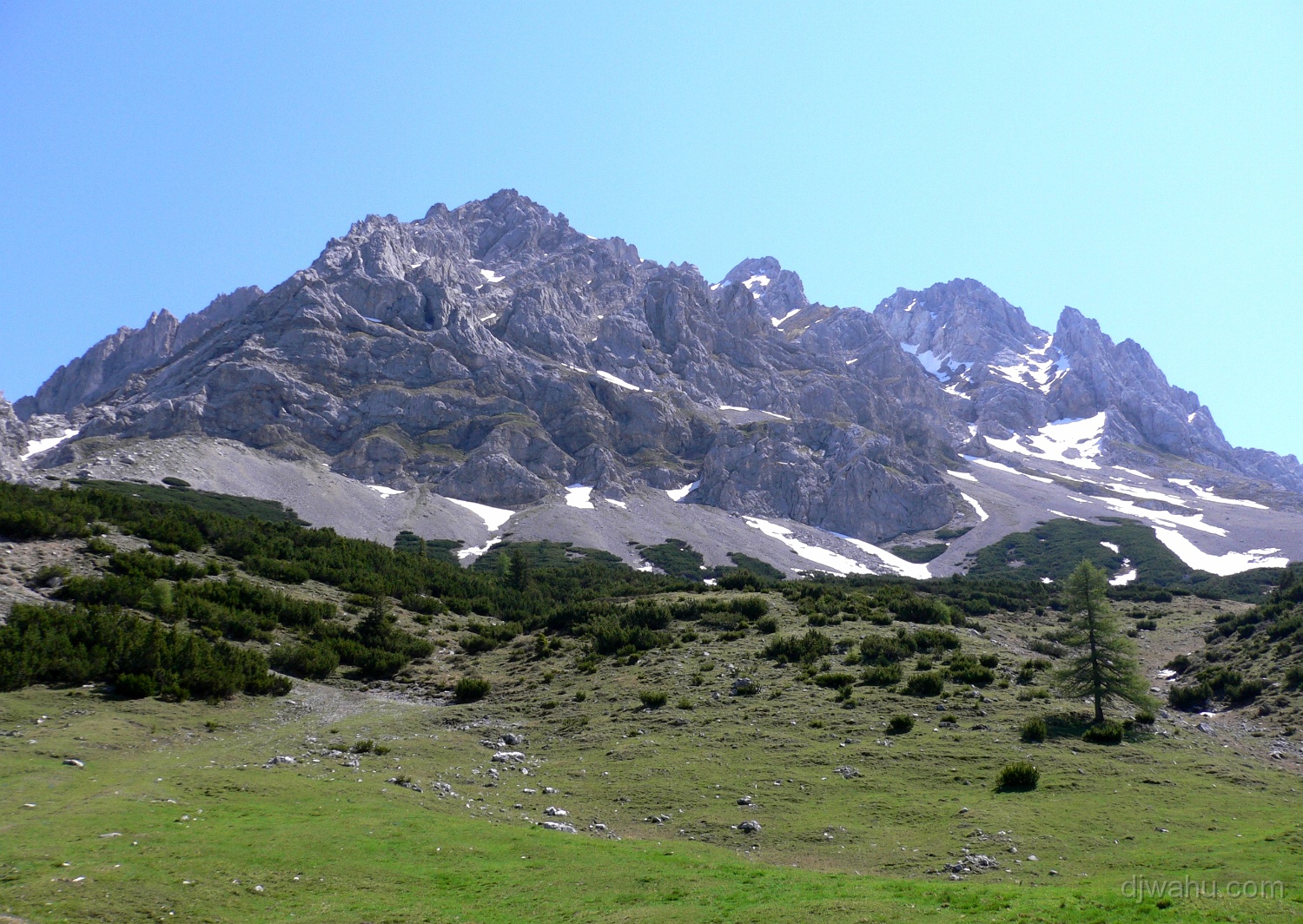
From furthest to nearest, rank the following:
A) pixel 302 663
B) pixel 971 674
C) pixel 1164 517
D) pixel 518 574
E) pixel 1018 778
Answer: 1. pixel 1164 517
2. pixel 518 574
3. pixel 302 663
4. pixel 971 674
5. pixel 1018 778

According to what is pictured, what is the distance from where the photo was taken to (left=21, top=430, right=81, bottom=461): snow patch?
140 m

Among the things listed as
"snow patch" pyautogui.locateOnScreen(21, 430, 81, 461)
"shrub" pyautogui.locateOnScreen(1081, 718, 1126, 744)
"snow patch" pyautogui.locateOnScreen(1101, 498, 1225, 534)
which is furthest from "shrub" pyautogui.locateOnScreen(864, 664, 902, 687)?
"snow patch" pyautogui.locateOnScreen(21, 430, 81, 461)

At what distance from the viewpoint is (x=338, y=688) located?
3269 centimetres

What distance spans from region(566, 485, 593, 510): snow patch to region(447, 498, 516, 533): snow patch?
1198 centimetres

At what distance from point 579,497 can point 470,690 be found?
12285 cm

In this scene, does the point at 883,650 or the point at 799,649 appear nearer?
the point at 883,650

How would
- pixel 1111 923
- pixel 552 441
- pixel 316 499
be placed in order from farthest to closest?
1. pixel 552 441
2. pixel 316 499
3. pixel 1111 923

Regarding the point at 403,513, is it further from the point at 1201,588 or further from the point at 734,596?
the point at 1201,588

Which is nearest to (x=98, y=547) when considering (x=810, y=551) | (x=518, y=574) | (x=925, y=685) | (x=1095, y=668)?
(x=518, y=574)

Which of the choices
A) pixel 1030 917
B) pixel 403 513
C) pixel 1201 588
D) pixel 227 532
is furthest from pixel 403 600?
pixel 1201 588

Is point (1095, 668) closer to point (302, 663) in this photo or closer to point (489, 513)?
point (302, 663)

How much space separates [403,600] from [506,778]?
27.1m

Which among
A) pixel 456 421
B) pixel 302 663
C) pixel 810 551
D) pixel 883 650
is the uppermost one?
pixel 456 421

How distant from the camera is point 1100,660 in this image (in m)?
27.5
